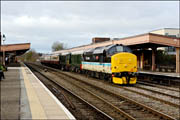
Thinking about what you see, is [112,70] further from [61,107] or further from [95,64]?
[61,107]

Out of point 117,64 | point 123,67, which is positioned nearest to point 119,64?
point 117,64

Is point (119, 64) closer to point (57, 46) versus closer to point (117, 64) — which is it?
point (117, 64)

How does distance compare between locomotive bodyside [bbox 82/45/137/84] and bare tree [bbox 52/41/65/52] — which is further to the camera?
bare tree [bbox 52/41/65/52]

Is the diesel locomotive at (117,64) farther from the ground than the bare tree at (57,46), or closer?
closer

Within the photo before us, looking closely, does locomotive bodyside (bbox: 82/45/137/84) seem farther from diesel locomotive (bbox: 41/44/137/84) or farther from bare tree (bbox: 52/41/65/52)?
bare tree (bbox: 52/41/65/52)

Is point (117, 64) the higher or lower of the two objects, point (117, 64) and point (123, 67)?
the higher

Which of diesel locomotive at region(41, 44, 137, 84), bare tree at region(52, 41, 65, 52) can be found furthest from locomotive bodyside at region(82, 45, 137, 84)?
bare tree at region(52, 41, 65, 52)

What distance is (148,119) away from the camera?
805cm

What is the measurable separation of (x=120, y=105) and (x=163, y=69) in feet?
90.2

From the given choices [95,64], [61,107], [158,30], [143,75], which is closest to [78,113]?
[61,107]

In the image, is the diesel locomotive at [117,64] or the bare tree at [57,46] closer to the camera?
the diesel locomotive at [117,64]

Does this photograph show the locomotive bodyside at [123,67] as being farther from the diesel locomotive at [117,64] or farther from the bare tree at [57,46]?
the bare tree at [57,46]

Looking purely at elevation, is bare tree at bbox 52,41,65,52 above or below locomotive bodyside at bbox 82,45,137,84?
above

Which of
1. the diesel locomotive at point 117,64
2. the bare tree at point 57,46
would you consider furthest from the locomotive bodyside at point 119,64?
the bare tree at point 57,46
